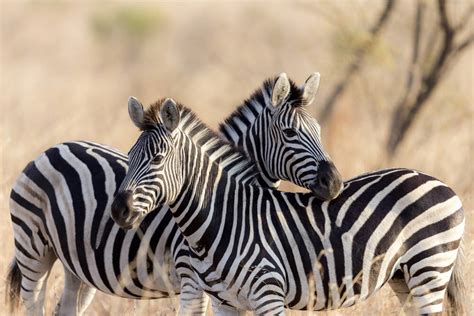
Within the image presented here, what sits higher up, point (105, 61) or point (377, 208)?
point (105, 61)

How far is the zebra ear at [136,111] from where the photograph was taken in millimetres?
5281

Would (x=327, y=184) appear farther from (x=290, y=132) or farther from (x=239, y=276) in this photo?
(x=239, y=276)

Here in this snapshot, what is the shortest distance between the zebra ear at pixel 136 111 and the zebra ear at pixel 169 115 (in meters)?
0.14

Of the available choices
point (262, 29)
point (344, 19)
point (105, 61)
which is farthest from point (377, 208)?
point (262, 29)

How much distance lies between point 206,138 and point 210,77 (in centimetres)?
1577

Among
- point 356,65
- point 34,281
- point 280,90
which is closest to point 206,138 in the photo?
point 280,90

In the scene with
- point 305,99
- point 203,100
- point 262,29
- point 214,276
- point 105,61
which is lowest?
point 214,276

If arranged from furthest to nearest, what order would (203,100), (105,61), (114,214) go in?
1. (105,61)
2. (203,100)
3. (114,214)

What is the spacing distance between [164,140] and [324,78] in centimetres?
918

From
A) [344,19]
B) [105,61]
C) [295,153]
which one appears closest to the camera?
[295,153]

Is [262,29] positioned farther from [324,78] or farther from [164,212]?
[164,212]

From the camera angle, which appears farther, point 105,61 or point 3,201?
point 105,61

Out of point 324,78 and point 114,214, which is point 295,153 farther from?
point 324,78

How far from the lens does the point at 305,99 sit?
6.12m
